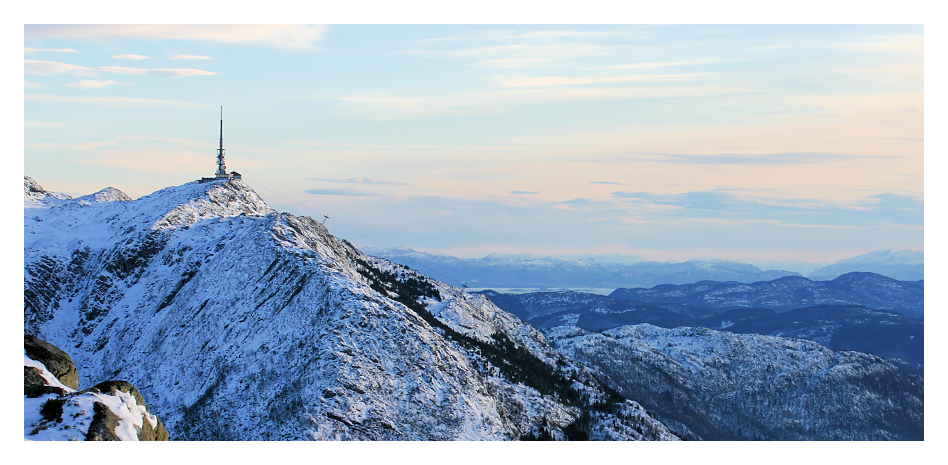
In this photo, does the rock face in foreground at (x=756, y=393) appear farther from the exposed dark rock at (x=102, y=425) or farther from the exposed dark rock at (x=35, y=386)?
the exposed dark rock at (x=102, y=425)

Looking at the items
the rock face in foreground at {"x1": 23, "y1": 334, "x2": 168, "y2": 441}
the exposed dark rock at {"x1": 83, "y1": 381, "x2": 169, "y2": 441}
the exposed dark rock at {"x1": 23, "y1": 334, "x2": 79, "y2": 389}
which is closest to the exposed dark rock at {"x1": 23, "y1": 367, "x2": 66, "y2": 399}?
the rock face in foreground at {"x1": 23, "y1": 334, "x2": 168, "y2": 441}

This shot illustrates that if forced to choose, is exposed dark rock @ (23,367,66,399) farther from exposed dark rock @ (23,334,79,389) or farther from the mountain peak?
the mountain peak

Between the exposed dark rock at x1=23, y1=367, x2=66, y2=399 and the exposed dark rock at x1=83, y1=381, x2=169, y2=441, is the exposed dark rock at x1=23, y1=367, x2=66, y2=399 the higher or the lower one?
the higher one

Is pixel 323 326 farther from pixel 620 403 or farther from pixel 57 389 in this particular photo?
pixel 620 403

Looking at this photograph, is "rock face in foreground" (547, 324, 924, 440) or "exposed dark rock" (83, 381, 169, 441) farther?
"rock face in foreground" (547, 324, 924, 440)

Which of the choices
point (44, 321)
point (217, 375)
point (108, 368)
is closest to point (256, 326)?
point (217, 375)

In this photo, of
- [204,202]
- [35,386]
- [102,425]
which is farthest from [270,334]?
[204,202]
